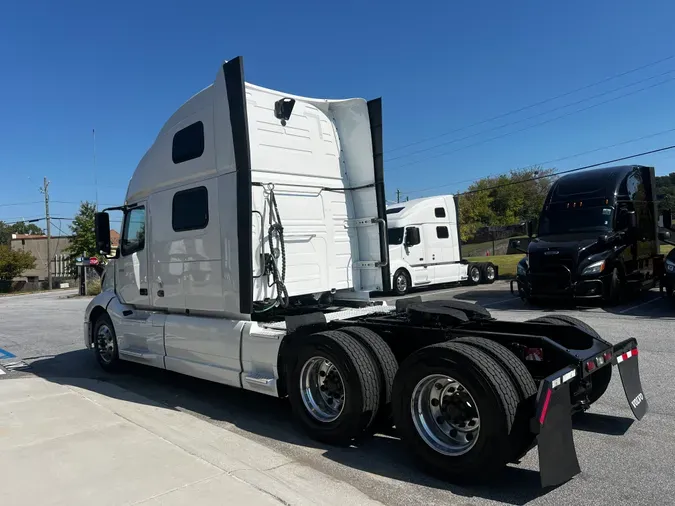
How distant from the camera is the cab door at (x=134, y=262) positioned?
7320 mm

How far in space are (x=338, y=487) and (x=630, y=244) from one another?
11.8 metres

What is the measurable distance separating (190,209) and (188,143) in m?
0.79

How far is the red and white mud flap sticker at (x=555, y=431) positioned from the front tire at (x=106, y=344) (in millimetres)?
6334

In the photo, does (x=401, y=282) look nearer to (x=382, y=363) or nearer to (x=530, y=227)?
(x=530, y=227)

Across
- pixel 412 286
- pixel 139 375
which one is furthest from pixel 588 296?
pixel 139 375

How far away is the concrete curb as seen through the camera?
3.68 metres

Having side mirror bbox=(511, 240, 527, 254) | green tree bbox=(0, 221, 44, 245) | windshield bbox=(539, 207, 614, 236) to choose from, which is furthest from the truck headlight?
green tree bbox=(0, 221, 44, 245)

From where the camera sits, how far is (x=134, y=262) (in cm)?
751

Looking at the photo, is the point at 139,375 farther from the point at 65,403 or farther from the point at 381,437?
the point at 381,437

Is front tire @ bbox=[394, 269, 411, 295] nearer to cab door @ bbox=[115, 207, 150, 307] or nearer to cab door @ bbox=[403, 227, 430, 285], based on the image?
cab door @ bbox=[403, 227, 430, 285]

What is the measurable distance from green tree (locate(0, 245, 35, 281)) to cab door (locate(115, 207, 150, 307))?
174ft

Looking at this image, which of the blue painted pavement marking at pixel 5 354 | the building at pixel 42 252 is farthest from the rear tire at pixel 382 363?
the building at pixel 42 252

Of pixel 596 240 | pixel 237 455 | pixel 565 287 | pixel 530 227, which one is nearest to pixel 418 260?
pixel 530 227

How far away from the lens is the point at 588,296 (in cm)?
1188
